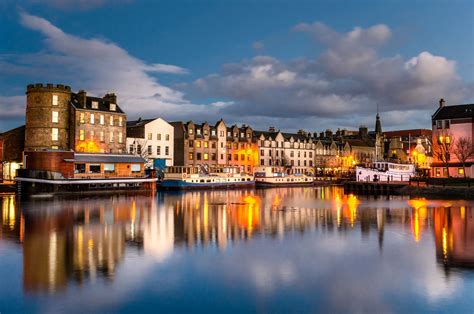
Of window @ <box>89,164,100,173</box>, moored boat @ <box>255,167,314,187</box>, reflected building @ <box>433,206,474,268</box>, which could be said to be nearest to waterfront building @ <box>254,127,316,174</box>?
moored boat @ <box>255,167,314,187</box>

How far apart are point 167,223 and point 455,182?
44695 mm

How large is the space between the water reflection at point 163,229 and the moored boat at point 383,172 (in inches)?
1563

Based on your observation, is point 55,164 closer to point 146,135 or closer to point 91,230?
point 146,135

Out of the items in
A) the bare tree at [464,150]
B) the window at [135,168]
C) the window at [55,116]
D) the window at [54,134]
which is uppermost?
the window at [55,116]

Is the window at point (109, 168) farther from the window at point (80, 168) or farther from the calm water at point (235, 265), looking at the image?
the calm water at point (235, 265)

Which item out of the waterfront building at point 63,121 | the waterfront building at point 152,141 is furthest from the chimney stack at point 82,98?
the waterfront building at point 152,141

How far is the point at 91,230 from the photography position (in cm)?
2686

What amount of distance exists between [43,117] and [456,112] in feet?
211

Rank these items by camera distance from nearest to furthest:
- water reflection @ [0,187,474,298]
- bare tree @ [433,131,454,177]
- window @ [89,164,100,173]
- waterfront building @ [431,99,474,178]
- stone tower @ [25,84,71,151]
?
water reflection @ [0,187,474,298], window @ [89,164,100,173], stone tower @ [25,84,71,151], waterfront building @ [431,99,474,178], bare tree @ [433,131,454,177]

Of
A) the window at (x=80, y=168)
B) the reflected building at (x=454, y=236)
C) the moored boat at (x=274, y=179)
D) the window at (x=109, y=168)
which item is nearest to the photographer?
the reflected building at (x=454, y=236)

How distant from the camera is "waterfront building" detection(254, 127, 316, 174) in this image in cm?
10819

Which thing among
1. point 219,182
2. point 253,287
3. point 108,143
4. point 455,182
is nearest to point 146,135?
point 108,143

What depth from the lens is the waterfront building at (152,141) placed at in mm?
82062

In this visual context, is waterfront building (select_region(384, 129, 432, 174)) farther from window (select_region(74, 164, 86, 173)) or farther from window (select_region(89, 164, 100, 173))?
window (select_region(74, 164, 86, 173))
